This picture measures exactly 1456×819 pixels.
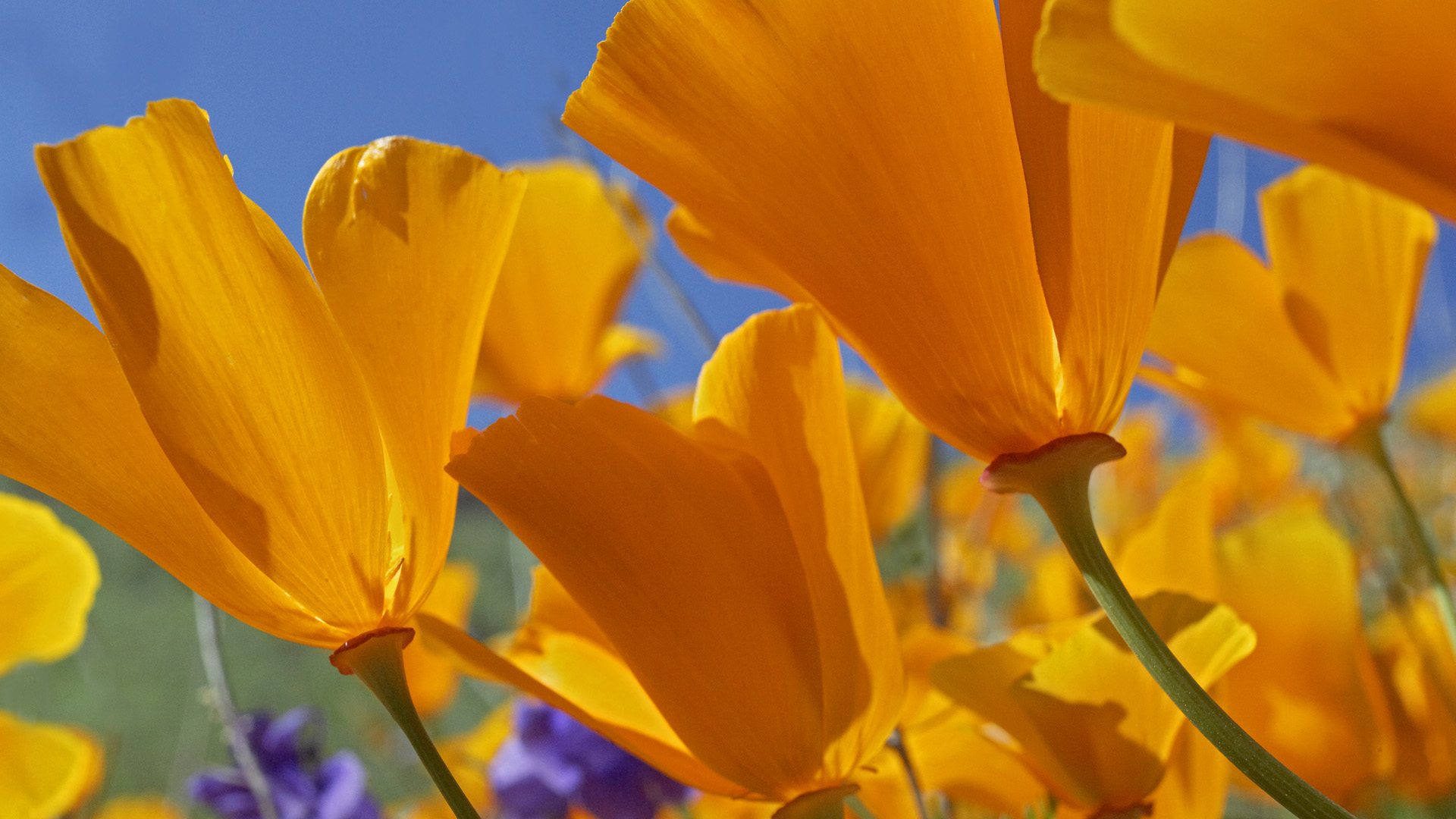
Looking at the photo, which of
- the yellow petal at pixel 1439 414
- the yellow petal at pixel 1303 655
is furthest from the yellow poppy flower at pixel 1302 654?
the yellow petal at pixel 1439 414

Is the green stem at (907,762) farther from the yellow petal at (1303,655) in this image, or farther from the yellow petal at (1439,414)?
the yellow petal at (1439,414)

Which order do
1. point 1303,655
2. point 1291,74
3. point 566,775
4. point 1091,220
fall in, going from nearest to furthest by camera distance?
1. point 1291,74
2. point 1091,220
3. point 1303,655
4. point 566,775

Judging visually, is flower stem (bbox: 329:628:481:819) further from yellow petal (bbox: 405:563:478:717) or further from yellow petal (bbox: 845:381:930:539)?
yellow petal (bbox: 845:381:930:539)

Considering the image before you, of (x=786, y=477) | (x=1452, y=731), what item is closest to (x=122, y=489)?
(x=786, y=477)

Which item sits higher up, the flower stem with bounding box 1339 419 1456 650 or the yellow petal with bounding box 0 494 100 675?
the yellow petal with bounding box 0 494 100 675

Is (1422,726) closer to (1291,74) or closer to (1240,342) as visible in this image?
(1240,342)

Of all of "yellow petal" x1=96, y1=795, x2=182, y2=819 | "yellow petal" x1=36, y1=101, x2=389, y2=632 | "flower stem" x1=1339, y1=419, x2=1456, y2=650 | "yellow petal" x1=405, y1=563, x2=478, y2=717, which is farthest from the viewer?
"yellow petal" x1=96, y1=795, x2=182, y2=819

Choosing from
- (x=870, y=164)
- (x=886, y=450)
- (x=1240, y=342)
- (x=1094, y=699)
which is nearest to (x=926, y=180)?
(x=870, y=164)

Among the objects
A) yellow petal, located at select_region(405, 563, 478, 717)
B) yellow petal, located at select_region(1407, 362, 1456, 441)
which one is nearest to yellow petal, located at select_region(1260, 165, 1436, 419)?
yellow petal, located at select_region(405, 563, 478, 717)
